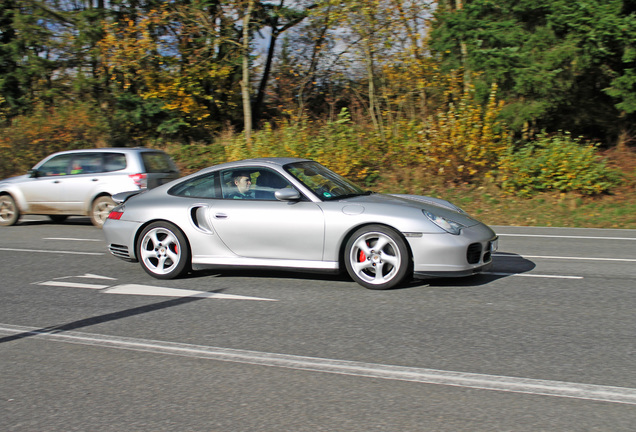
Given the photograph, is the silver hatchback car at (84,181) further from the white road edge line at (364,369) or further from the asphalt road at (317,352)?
the white road edge line at (364,369)

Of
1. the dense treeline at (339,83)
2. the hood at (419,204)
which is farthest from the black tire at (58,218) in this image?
the hood at (419,204)

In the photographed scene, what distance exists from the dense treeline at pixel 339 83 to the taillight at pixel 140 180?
5478 mm

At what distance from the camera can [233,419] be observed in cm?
373

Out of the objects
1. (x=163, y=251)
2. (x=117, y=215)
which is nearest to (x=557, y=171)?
(x=163, y=251)

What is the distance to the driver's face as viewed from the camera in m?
7.66

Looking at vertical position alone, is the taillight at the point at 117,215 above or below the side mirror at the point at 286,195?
below

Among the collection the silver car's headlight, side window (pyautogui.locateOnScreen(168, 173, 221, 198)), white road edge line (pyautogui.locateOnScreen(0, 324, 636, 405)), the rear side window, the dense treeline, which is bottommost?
white road edge line (pyautogui.locateOnScreen(0, 324, 636, 405))

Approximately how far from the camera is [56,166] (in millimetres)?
14445

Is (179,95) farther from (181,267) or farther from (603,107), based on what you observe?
(181,267)

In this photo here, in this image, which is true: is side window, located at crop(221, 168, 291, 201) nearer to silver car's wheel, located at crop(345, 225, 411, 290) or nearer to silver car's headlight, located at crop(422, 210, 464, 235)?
silver car's wheel, located at crop(345, 225, 411, 290)

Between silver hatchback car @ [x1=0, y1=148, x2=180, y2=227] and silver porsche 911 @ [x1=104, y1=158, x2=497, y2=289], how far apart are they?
5.65 m

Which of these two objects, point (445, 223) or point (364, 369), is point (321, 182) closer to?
point (445, 223)

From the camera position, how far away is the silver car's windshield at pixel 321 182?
24.5 ft

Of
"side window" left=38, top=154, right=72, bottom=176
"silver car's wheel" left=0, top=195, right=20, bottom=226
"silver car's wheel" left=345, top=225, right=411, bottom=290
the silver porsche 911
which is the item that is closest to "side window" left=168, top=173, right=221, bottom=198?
the silver porsche 911
